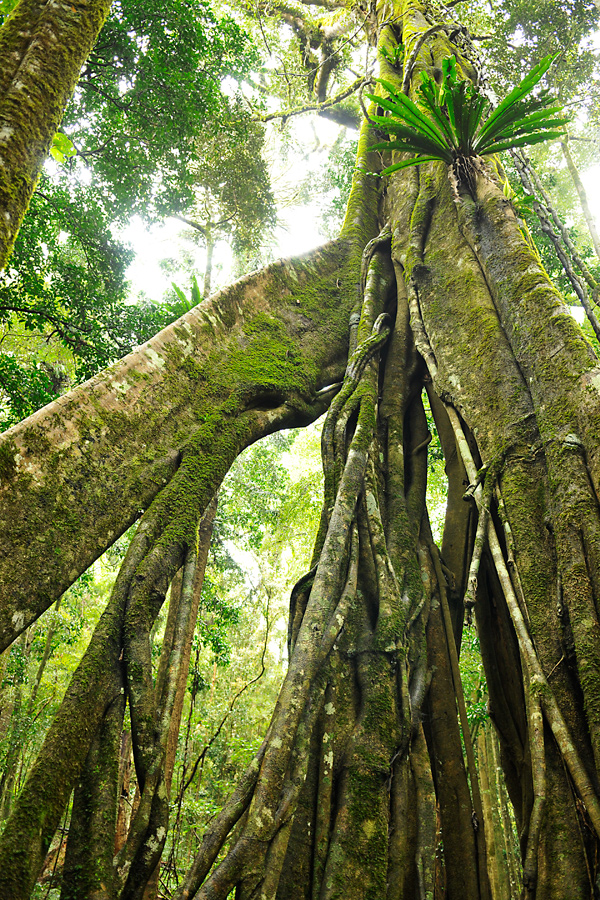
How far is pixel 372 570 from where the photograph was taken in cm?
286

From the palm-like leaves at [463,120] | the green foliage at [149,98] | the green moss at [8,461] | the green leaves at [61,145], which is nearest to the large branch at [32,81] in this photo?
the green leaves at [61,145]

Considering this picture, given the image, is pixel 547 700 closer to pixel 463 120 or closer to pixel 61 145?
pixel 61 145

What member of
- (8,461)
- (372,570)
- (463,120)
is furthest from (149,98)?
(372,570)

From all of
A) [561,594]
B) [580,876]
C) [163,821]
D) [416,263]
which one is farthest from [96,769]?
[416,263]

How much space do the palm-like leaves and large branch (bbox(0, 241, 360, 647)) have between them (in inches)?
45.7

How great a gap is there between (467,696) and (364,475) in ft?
24.2

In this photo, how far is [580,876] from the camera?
176 centimetres

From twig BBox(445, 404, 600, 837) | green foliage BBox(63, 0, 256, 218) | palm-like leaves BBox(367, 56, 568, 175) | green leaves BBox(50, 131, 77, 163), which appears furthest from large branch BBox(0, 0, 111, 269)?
green foliage BBox(63, 0, 256, 218)

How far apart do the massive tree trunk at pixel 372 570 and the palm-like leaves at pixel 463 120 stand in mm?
272

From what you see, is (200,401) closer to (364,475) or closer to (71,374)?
(364,475)

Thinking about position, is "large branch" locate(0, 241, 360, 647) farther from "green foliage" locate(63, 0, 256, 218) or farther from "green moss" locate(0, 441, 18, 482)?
"green foliage" locate(63, 0, 256, 218)

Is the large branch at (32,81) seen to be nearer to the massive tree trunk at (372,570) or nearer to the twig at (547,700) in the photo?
the massive tree trunk at (372,570)

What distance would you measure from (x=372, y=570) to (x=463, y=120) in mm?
2960

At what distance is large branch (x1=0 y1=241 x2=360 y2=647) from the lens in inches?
90.4
